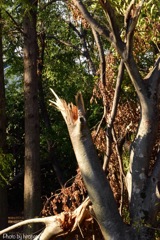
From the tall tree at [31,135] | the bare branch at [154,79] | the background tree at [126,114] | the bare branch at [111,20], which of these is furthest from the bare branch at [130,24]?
the tall tree at [31,135]

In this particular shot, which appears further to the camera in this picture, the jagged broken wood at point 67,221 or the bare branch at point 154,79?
the jagged broken wood at point 67,221

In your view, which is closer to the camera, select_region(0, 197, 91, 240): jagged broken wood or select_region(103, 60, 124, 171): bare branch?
select_region(0, 197, 91, 240): jagged broken wood

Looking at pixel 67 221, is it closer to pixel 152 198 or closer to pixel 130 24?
pixel 152 198

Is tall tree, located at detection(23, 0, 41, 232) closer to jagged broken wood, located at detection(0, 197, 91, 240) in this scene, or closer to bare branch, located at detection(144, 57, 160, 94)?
jagged broken wood, located at detection(0, 197, 91, 240)

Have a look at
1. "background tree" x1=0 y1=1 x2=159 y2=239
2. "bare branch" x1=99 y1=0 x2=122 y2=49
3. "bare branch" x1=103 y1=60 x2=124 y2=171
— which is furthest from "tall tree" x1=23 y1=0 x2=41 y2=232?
"bare branch" x1=99 y1=0 x2=122 y2=49

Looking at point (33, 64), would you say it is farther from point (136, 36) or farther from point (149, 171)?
point (149, 171)

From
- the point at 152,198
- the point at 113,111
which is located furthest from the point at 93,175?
the point at 113,111

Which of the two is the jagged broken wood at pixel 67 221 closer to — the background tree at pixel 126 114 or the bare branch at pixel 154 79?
the background tree at pixel 126 114

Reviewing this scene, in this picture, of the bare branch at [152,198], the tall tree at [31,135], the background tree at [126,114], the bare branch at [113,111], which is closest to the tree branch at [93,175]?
the background tree at [126,114]

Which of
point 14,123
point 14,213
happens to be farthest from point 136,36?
point 14,213

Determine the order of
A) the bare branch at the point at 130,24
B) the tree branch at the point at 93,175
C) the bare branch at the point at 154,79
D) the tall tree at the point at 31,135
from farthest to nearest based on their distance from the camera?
the tall tree at the point at 31,135, the bare branch at the point at 154,79, the bare branch at the point at 130,24, the tree branch at the point at 93,175

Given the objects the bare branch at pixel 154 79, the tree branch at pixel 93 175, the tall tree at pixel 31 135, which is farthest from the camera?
the tall tree at pixel 31 135

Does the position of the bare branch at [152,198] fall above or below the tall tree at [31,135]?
below

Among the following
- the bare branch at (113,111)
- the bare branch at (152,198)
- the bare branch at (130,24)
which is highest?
the bare branch at (130,24)
